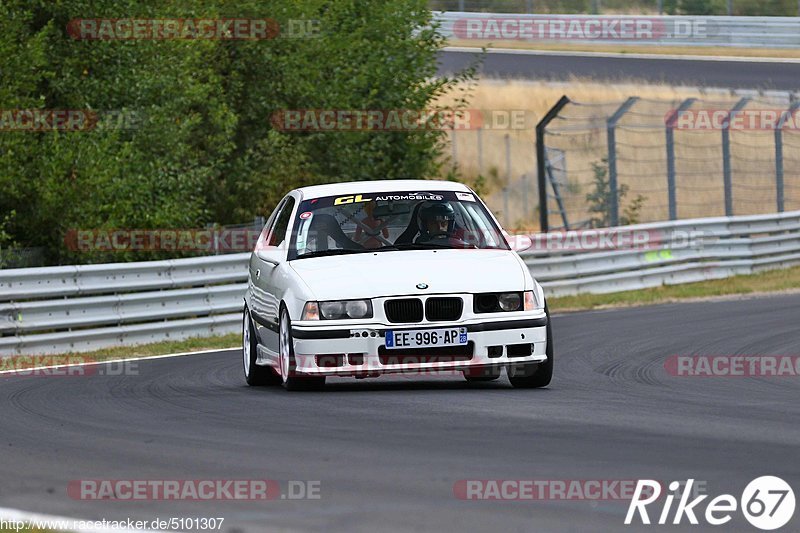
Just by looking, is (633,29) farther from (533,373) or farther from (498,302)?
(498,302)

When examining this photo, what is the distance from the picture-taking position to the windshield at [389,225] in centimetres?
1104

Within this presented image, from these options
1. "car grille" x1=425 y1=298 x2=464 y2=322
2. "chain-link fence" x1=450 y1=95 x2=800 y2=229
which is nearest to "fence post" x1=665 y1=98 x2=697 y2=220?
"chain-link fence" x1=450 y1=95 x2=800 y2=229

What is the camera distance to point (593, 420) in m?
8.46

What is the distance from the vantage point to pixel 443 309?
10.1m

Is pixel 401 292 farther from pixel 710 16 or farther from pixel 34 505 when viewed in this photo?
pixel 710 16

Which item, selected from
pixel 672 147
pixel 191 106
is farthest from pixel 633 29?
pixel 191 106

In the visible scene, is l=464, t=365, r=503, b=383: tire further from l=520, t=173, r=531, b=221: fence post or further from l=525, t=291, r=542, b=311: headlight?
l=520, t=173, r=531, b=221: fence post

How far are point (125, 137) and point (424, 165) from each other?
23.0ft

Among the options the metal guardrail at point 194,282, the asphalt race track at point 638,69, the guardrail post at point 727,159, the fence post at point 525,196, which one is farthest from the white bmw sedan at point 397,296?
the asphalt race track at point 638,69

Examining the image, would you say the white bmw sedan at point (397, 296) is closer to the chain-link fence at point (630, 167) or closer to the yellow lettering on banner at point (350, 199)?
the yellow lettering on banner at point (350, 199)

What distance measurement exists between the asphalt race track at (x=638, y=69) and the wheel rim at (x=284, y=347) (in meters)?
31.1

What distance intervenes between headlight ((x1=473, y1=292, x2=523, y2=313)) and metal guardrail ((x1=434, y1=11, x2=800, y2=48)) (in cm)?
3404

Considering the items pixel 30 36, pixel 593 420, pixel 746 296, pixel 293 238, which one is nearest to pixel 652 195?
pixel 746 296

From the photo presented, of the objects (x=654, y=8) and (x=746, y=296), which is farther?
(x=654, y=8)
